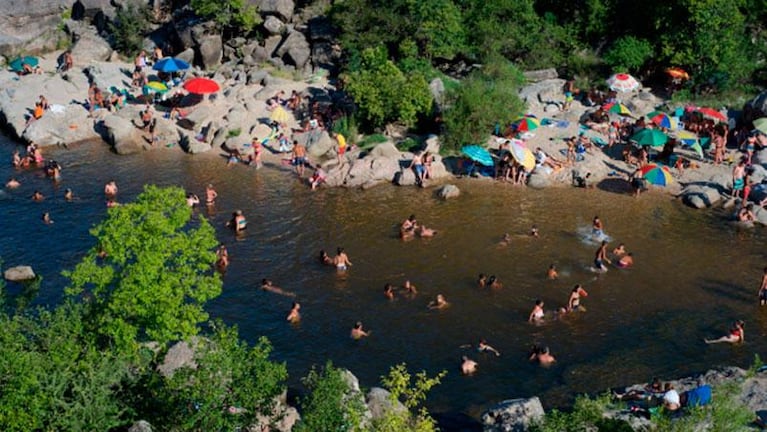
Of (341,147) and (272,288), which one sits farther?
(341,147)

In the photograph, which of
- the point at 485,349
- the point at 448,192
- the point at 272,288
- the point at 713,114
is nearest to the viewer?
the point at 485,349

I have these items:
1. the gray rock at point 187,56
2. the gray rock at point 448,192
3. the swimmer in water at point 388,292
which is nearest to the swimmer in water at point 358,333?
the swimmer in water at point 388,292

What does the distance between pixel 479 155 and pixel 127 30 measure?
1086 inches

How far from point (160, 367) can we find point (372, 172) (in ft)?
57.9

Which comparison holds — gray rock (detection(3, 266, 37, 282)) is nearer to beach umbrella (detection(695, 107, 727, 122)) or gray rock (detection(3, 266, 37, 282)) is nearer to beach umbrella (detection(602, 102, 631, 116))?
beach umbrella (detection(602, 102, 631, 116))

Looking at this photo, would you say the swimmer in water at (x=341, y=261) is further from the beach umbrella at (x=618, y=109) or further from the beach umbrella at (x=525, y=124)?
the beach umbrella at (x=618, y=109)

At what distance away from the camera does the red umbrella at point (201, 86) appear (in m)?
43.7

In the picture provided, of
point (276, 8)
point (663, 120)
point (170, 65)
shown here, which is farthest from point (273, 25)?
point (663, 120)

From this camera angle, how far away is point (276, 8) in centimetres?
5162

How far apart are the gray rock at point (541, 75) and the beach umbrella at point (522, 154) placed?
11.3 m

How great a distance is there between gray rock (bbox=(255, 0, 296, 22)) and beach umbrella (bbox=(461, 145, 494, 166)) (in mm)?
19680

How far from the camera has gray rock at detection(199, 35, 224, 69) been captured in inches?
1994

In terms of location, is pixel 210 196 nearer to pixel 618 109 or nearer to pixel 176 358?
pixel 176 358

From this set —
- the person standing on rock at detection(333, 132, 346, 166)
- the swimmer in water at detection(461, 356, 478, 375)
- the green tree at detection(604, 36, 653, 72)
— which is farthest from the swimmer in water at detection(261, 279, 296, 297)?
the green tree at detection(604, 36, 653, 72)
